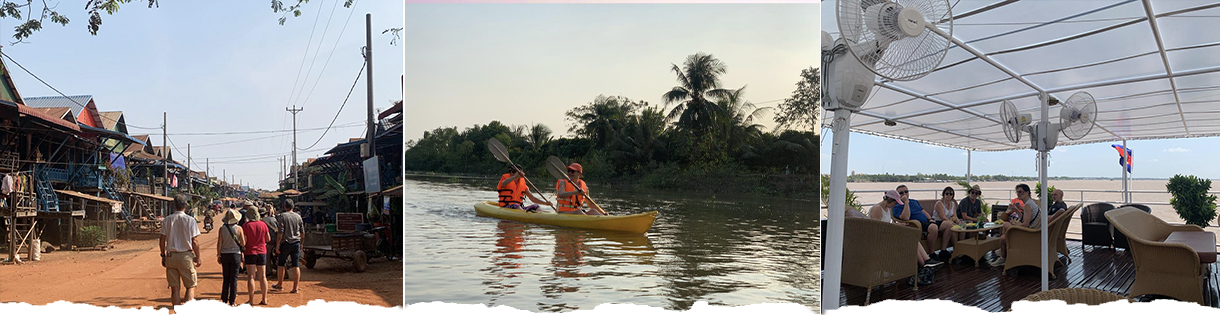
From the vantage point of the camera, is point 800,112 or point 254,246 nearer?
point 254,246

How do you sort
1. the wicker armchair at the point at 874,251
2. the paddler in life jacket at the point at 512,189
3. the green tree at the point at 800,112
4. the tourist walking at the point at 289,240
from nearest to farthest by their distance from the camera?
the wicker armchair at the point at 874,251 → the tourist walking at the point at 289,240 → the paddler in life jacket at the point at 512,189 → the green tree at the point at 800,112

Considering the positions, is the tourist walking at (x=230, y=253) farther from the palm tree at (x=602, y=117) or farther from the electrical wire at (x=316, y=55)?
the palm tree at (x=602, y=117)

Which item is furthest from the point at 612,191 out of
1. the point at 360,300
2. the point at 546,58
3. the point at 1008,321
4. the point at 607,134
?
the point at 1008,321

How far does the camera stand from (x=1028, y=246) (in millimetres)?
4309

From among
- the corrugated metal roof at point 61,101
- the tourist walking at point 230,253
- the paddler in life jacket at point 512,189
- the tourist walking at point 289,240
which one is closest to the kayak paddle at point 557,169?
the paddler in life jacket at point 512,189

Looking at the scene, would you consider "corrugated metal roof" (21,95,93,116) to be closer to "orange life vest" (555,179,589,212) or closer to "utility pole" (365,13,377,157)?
"utility pole" (365,13,377,157)

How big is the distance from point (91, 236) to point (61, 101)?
3.98 ft

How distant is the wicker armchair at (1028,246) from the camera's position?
427 centimetres

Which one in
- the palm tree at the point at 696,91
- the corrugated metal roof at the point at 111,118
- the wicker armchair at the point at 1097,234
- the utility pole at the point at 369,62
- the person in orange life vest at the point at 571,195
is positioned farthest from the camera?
the palm tree at the point at 696,91

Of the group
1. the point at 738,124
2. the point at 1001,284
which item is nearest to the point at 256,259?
the point at 1001,284

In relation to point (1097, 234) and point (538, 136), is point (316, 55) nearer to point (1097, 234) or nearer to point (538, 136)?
point (538, 136)

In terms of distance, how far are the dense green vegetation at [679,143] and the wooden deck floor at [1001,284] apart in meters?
3.44

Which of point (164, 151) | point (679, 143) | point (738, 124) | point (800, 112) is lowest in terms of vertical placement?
point (164, 151)

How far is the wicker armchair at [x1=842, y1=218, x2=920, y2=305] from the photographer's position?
137 inches
